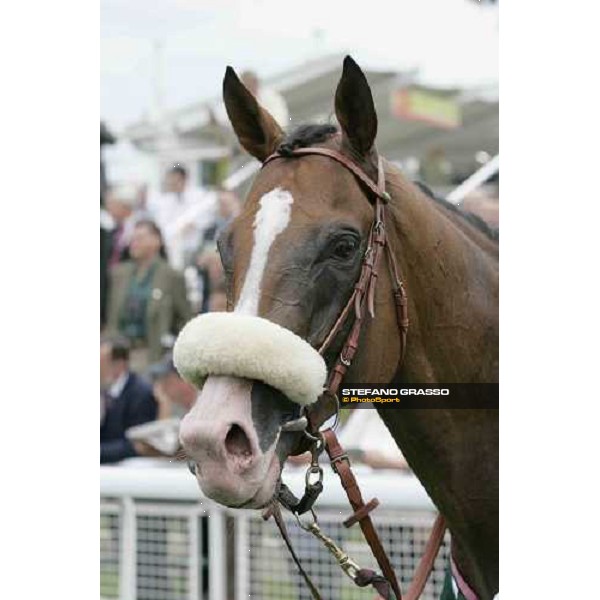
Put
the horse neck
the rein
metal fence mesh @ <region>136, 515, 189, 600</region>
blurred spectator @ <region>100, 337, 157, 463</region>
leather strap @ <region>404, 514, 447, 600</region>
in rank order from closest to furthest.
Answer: the rein → the horse neck → leather strap @ <region>404, 514, 447, 600</region> → blurred spectator @ <region>100, 337, 157, 463</region> → metal fence mesh @ <region>136, 515, 189, 600</region>

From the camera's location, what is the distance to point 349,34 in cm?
393

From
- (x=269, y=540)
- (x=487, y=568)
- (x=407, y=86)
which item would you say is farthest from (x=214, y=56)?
(x=487, y=568)

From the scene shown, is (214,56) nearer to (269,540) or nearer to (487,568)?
(269,540)

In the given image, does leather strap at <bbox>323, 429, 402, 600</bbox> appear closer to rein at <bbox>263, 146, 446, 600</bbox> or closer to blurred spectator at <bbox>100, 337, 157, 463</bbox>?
rein at <bbox>263, 146, 446, 600</bbox>

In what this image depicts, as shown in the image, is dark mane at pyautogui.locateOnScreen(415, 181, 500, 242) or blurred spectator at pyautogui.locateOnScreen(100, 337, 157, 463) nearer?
dark mane at pyautogui.locateOnScreen(415, 181, 500, 242)

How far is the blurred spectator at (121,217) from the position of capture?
478 cm

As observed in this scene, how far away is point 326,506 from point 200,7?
2048 mm

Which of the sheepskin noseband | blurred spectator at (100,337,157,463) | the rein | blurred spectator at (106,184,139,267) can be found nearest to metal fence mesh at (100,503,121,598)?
blurred spectator at (100,337,157,463)

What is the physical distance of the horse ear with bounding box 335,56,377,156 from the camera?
2.74 meters

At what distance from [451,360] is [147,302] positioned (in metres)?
2.37

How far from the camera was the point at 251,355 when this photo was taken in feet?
7.95

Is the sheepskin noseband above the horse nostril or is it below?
above

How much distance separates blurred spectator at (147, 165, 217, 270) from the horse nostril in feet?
8.72

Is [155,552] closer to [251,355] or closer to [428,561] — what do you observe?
[428,561]
